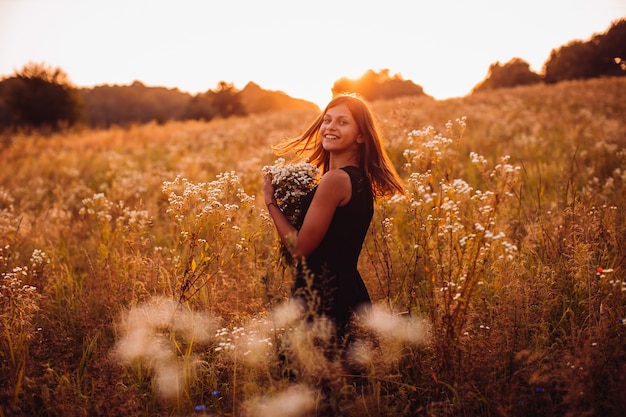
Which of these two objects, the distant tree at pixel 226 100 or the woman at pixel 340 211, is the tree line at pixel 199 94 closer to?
the distant tree at pixel 226 100

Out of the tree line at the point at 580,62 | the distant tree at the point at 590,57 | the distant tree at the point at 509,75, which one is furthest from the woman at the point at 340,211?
the distant tree at the point at 509,75

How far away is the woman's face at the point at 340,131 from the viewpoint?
315 centimetres

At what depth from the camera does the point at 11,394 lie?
261cm

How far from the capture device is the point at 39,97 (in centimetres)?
3102

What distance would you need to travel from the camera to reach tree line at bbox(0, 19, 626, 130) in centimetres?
3125

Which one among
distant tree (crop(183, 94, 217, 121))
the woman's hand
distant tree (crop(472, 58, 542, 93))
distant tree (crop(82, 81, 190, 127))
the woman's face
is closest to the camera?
the woman's hand

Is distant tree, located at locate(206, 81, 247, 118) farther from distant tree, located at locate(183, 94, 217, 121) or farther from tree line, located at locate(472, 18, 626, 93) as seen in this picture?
tree line, located at locate(472, 18, 626, 93)

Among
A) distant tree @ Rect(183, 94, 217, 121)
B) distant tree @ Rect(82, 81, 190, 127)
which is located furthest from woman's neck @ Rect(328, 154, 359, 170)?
distant tree @ Rect(82, 81, 190, 127)

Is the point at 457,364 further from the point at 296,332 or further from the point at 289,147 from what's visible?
the point at 289,147

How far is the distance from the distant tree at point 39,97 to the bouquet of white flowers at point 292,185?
33587 millimetres

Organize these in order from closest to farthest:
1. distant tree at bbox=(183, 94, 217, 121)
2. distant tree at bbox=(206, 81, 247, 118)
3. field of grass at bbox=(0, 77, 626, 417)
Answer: field of grass at bbox=(0, 77, 626, 417)
distant tree at bbox=(183, 94, 217, 121)
distant tree at bbox=(206, 81, 247, 118)

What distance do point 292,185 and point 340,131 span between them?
0.65m

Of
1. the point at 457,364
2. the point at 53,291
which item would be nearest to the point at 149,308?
the point at 53,291

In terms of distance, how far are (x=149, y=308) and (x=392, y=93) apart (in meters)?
51.4
